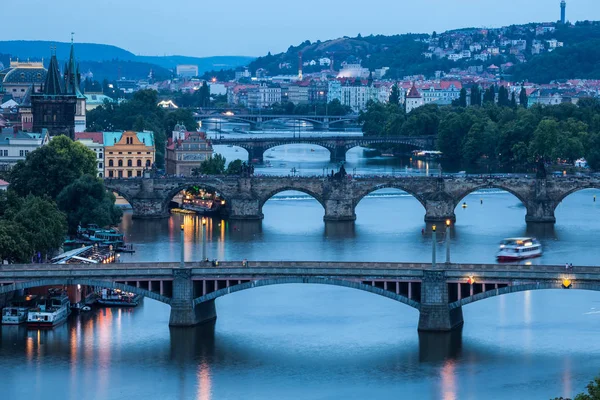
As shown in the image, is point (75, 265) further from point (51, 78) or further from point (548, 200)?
point (51, 78)

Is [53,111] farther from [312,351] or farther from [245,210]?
[312,351]

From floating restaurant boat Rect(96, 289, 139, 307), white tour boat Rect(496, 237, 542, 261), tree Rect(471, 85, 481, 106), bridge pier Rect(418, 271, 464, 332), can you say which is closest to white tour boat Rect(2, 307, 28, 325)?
floating restaurant boat Rect(96, 289, 139, 307)

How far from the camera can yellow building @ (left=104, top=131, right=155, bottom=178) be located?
3140 inches

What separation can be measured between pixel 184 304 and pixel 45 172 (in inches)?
966

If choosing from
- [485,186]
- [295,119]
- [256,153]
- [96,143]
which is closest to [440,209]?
[485,186]

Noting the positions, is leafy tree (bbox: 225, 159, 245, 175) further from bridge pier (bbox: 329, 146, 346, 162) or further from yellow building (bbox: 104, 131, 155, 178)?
bridge pier (bbox: 329, 146, 346, 162)

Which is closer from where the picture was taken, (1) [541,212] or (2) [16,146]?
(1) [541,212]

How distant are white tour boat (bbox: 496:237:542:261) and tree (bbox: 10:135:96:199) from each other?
18674 millimetres

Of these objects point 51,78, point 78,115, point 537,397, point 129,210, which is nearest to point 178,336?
point 537,397

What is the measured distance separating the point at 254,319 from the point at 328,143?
6245cm

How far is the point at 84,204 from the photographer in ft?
209

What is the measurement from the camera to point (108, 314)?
152ft

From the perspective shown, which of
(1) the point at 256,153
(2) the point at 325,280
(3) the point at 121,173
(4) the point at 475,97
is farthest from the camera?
(4) the point at 475,97

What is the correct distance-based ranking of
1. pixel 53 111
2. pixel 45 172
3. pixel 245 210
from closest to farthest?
pixel 45 172
pixel 245 210
pixel 53 111
